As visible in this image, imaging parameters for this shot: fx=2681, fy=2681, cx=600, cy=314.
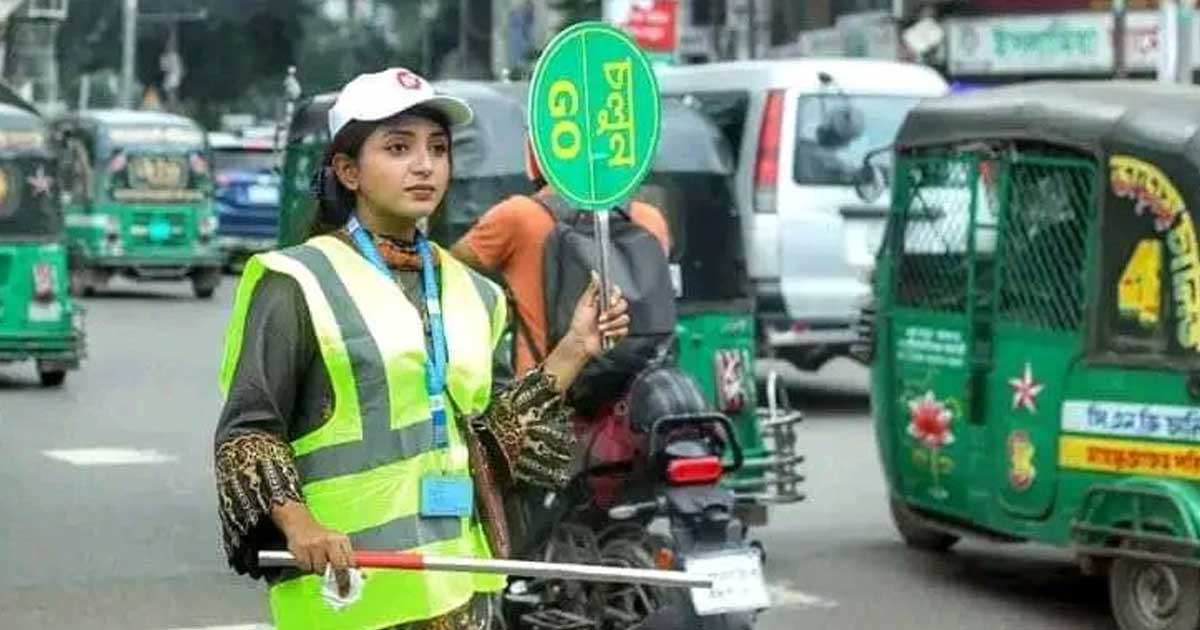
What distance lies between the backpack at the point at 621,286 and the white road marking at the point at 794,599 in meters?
1.86

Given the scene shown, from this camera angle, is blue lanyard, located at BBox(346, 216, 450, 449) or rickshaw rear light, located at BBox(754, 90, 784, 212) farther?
rickshaw rear light, located at BBox(754, 90, 784, 212)

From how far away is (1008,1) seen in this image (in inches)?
1286

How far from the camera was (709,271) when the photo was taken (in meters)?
10.8

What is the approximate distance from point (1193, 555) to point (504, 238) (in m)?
2.42

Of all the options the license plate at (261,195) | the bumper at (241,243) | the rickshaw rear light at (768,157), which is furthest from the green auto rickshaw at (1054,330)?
the bumper at (241,243)

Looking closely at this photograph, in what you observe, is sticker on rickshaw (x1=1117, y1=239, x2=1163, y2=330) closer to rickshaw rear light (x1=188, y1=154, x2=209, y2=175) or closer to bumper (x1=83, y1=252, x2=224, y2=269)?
bumper (x1=83, y1=252, x2=224, y2=269)

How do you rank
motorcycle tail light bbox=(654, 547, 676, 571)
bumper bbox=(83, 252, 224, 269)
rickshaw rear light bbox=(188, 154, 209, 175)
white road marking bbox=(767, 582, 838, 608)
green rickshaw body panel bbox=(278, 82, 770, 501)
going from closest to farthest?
motorcycle tail light bbox=(654, 547, 676, 571) → white road marking bbox=(767, 582, 838, 608) → green rickshaw body panel bbox=(278, 82, 770, 501) → bumper bbox=(83, 252, 224, 269) → rickshaw rear light bbox=(188, 154, 209, 175)

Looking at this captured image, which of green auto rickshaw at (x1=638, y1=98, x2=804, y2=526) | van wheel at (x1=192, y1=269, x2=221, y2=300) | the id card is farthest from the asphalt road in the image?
van wheel at (x1=192, y1=269, x2=221, y2=300)

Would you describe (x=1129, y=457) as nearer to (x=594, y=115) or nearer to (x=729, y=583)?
(x=729, y=583)

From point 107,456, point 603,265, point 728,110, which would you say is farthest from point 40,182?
point 603,265

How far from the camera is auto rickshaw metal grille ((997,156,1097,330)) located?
9.28 metres

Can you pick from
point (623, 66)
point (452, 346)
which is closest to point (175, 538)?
point (623, 66)

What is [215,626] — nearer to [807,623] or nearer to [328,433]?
[807,623]

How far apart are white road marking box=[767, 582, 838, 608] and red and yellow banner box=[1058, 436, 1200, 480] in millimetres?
1110
